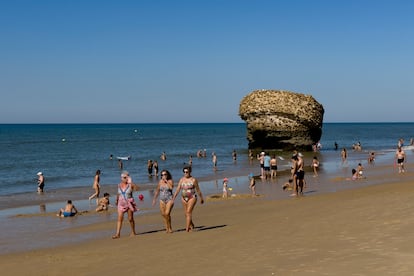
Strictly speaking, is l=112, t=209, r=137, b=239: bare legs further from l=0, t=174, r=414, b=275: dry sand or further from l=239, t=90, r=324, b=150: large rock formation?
l=239, t=90, r=324, b=150: large rock formation

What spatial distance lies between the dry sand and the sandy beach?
1 centimetres

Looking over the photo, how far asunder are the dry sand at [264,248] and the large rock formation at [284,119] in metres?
46.3

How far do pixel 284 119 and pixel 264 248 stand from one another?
171 feet

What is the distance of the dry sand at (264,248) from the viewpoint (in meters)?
8.10

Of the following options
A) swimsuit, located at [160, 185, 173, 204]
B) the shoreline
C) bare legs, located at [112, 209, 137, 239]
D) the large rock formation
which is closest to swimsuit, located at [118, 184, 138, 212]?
bare legs, located at [112, 209, 137, 239]

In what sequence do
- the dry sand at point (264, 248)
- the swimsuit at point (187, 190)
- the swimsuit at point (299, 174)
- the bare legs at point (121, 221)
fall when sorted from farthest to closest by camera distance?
the swimsuit at point (299, 174) < the bare legs at point (121, 221) < the swimsuit at point (187, 190) < the dry sand at point (264, 248)

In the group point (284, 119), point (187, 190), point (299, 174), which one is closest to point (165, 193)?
point (187, 190)

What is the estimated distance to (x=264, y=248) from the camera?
9805 mm

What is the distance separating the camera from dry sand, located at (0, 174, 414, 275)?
26.6 feet

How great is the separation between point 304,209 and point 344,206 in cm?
123

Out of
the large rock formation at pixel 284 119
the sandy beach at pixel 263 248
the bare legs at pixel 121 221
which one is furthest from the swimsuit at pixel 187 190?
the large rock formation at pixel 284 119

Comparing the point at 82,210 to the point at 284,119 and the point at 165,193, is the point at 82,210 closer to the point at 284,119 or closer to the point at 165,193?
the point at 165,193

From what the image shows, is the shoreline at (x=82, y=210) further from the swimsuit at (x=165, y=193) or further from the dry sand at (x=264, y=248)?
the swimsuit at (x=165, y=193)

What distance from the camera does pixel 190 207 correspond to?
1248 centimetres
